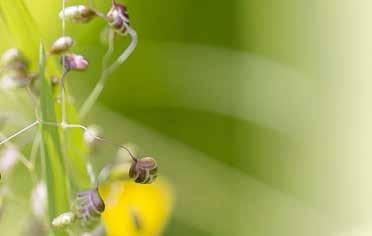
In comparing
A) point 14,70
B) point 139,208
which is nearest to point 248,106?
point 139,208

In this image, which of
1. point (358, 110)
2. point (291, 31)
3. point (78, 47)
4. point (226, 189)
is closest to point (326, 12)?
point (291, 31)

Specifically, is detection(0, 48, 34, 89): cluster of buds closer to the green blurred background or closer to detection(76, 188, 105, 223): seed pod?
detection(76, 188, 105, 223): seed pod

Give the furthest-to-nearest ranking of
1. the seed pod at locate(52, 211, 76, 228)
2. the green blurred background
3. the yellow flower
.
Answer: the green blurred background < the yellow flower < the seed pod at locate(52, 211, 76, 228)

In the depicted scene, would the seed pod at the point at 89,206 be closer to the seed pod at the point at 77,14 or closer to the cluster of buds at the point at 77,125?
the cluster of buds at the point at 77,125

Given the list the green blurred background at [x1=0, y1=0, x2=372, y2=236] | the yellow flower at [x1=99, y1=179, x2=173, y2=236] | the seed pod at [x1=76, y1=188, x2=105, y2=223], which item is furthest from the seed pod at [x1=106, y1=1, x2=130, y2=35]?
the green blurred background at [x1=0, y1=0, x2=372, y2=236]

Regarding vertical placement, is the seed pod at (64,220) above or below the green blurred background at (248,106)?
above

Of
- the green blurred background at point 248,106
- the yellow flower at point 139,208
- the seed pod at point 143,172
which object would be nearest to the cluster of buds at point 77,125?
the seed pod at point 143,172
